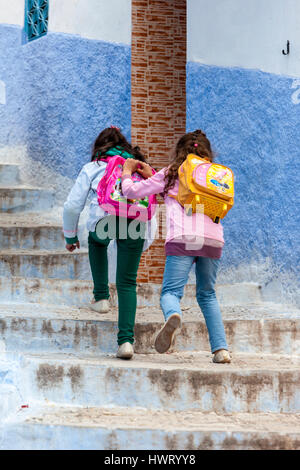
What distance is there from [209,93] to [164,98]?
99 cm

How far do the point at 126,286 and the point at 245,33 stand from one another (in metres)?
3.07

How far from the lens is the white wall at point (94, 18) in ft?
25.0

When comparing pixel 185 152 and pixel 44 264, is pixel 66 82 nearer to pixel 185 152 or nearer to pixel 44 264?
pixel 44 264

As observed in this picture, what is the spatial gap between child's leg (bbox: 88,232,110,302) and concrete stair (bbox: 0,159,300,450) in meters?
0.21

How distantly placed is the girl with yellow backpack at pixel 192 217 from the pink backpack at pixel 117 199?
12 cm

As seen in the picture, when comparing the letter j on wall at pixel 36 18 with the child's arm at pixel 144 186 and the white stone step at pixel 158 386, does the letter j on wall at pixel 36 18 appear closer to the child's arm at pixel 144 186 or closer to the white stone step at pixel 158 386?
the child's arm at pixel 144 186

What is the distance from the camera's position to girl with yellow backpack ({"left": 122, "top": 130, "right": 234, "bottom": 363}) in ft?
13.8

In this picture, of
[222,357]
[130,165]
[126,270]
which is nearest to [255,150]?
[130,165]

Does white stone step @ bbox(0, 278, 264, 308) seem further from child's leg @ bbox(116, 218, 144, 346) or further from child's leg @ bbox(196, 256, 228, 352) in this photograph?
child's leg @ bbox(196, 256, 228, 352)

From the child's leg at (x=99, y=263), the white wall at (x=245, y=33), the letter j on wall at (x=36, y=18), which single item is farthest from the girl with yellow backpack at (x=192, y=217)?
the letter j on wall at (x=36, y=18)

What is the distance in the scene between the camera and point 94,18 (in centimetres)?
786

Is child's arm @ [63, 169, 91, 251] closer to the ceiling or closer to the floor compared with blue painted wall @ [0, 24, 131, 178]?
closer to the floor

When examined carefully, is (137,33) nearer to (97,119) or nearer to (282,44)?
(97,119)

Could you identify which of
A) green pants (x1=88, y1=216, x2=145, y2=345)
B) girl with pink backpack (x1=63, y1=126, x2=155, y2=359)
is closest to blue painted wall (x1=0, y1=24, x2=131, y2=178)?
girl with pink backpack (x1=63, y1=126, x2=155, y2=359)
